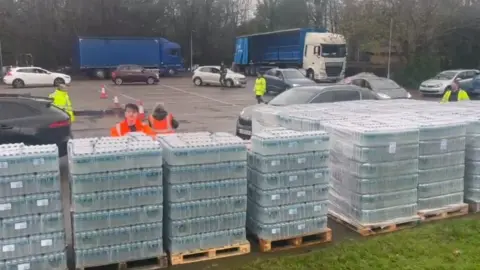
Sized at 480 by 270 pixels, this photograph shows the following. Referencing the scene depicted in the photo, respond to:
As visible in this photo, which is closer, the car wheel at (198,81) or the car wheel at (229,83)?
the car wheel at (229,83)

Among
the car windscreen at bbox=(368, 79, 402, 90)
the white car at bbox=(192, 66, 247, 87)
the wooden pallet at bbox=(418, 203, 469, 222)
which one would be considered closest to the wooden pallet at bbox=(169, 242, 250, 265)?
the wooden pallet at bbox=(418, 203, 469, 222)

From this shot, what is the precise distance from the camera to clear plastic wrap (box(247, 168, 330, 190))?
240 inches

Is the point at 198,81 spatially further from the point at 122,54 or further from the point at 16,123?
the point at 16,123

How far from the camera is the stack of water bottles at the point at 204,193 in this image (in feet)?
18.6

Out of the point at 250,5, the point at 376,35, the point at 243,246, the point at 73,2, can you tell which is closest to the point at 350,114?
the point at 243,246

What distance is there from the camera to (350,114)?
930 centimetres

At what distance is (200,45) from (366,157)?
54.2 m

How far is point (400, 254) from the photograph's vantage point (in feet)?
19.3

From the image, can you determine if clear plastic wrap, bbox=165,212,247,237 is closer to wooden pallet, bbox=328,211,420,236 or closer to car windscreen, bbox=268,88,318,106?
wooden pallet, bbox=328,211,420,236

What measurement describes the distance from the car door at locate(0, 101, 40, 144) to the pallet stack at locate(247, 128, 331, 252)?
16.5ft

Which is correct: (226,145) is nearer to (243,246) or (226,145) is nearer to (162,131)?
(243,246)

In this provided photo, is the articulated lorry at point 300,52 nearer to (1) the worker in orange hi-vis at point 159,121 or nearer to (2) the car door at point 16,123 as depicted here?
(2) the car door at point 16,123

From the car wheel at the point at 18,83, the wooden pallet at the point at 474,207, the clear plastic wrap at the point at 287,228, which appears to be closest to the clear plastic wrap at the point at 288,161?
the clear plastic wrap at the point at 287,228

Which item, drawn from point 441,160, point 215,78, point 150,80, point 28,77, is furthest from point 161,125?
point 150,80
